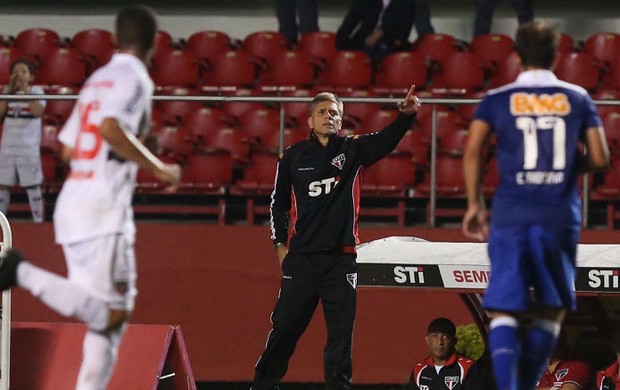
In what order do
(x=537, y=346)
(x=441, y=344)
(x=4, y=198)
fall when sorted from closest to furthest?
(x=537, y=346)
(x=441, y=344)
(x=4, y=198)

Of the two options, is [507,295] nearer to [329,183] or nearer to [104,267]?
[104,267]

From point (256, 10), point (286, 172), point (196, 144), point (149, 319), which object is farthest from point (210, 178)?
point (256, 10)

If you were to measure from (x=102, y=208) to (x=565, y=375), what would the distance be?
433cm

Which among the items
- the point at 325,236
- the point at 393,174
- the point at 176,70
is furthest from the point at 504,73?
the point at 325,236

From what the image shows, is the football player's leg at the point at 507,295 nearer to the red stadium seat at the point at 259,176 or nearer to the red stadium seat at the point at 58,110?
the red stadium seat at the point at 259,176

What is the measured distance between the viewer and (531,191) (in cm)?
594

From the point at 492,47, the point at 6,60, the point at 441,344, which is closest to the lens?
the point at 441,344

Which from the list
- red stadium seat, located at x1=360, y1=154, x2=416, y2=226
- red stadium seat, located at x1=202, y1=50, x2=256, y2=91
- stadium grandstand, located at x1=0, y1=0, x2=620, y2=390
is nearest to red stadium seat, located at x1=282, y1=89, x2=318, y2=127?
stadium grandstand, located at x1=0, y1=0, x2=620, y2=390

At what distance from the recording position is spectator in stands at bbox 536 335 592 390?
8984mm

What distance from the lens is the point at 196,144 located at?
12.7m

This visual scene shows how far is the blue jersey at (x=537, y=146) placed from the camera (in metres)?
5.93

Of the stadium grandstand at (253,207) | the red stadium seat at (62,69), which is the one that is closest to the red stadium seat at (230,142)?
the stadium grandstand at (253,207)

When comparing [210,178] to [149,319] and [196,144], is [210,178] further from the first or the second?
[149,319]

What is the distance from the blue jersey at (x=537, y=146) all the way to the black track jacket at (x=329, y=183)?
2.07m
